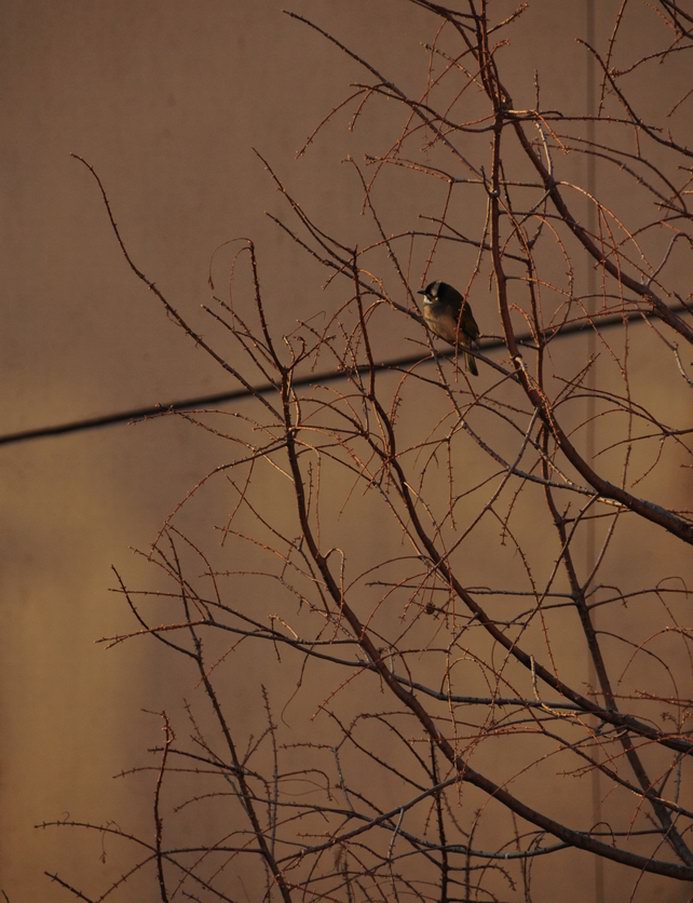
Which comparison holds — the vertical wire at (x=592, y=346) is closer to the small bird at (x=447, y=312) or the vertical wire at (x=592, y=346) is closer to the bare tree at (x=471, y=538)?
the bare tree at (x=471, y=538)

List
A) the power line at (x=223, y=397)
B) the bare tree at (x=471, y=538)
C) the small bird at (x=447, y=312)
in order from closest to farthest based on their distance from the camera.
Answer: the small bird at (x=447, y=312) → the bare tree at (x=471, y=538) → the power line at (x=223, y=397)

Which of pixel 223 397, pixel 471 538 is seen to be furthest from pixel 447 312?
pixel 223 397

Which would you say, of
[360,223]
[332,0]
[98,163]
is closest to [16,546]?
[98,163]

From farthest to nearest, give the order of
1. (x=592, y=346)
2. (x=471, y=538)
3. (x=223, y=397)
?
(x=223, y=397), (x=471, y=538), (x=592, y=346)

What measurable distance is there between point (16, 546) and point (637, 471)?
88.6 inches

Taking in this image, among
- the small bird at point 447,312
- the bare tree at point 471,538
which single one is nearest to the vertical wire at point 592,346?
the bare tree at point 471,538

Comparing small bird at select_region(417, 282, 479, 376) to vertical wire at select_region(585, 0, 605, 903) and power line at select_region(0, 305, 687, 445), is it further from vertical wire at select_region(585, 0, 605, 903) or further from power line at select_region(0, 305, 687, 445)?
vertical wire at select_region(585, 0, 605, 903)

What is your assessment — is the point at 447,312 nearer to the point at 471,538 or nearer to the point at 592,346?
the point at 592,346

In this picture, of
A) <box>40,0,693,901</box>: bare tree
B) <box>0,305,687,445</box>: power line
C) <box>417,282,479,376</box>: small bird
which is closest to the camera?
<box>417,282,479,376</box>: small bird

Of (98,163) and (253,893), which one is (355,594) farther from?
(98,163)

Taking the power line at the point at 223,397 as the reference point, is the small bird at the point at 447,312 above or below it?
below

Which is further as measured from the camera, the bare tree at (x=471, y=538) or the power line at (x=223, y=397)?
the power line at (x=223, y=397)

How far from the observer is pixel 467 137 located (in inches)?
140

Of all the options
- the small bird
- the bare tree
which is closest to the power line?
the bare tree
